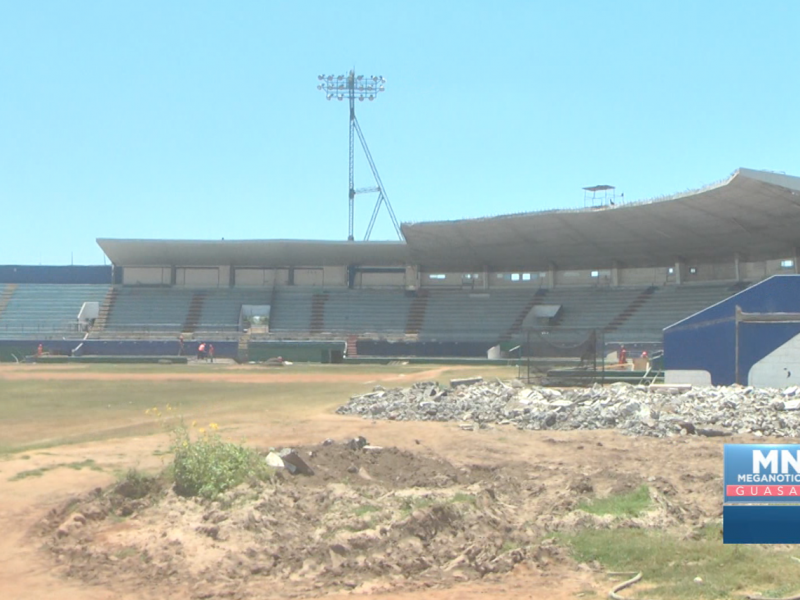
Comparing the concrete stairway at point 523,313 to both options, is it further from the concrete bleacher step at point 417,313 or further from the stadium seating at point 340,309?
the concrete bleacher step at point 417,313

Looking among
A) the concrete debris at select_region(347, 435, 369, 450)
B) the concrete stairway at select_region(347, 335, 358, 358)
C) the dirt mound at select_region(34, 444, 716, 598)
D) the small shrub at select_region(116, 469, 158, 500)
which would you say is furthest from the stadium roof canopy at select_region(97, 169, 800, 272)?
the small shrub at select_region(116, 469, 158, 500)

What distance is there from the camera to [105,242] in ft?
210

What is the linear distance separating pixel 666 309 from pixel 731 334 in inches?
1132

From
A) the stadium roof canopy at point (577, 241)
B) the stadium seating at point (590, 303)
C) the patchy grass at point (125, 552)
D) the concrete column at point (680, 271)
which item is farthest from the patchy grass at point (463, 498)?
the concrete column at point (680, 271)

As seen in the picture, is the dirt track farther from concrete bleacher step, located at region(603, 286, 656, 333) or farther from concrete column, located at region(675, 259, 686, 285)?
concrete column, located at region(675, 259, 686, 285)

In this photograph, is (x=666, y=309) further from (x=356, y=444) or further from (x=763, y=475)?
(x=763, y=475)

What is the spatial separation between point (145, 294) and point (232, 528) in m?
60.4

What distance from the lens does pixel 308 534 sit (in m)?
9.73

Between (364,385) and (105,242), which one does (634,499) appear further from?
(105,242)

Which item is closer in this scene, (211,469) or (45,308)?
(211,469)

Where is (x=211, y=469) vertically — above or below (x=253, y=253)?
below

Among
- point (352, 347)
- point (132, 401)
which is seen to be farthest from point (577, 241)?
point (132, 401)

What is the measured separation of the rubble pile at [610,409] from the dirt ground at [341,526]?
3.68m

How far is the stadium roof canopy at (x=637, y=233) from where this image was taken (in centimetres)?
4153
